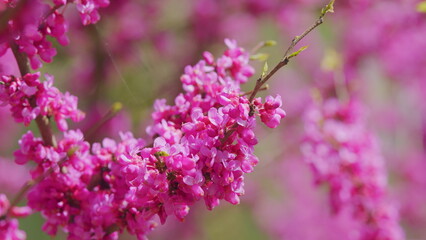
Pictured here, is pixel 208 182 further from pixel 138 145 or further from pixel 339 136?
pixel 339 136

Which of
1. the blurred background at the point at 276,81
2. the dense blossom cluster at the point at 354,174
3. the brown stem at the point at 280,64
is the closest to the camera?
the brown stem at the point at 280,64

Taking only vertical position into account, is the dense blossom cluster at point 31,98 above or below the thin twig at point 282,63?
below

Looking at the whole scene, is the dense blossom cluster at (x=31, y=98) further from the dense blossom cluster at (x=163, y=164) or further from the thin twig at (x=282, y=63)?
the thin twig at (x=282, y=63)

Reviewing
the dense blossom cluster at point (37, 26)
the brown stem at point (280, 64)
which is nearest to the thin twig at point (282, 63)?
the brown stem at point (280, 64)

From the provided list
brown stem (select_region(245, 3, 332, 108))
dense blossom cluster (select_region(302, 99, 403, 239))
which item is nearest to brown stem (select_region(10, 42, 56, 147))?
brown stem (select_region(245, 3, 332, 108))

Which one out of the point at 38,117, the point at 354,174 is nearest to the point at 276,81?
the point at 354,174

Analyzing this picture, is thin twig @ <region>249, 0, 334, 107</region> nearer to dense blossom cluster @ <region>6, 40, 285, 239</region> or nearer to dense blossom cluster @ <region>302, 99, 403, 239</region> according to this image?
dense blossom cluster @ <region>6, 40, 285, 239</region>

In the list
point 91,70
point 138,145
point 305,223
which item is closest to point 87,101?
point 91,70
